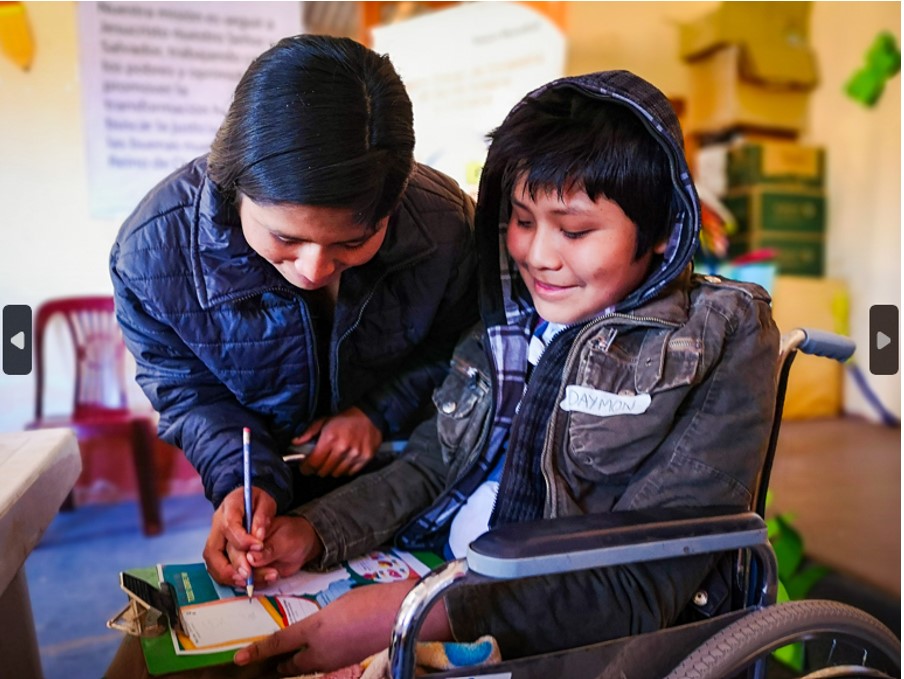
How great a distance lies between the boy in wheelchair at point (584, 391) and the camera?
2.70ft

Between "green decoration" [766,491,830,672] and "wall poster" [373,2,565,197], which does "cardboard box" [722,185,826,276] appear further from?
"wall poster" [373,2,565,197]

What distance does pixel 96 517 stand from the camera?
213 cm

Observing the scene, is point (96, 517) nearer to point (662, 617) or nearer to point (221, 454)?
point (221, 454)

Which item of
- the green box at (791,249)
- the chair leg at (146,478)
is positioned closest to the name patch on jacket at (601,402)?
the chair leg at (146,478)

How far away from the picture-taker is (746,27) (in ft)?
10.2

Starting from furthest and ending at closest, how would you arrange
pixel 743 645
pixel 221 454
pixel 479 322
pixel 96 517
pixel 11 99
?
pixel 96 517, pixel 11 99, pixel 479 322, pixel 221 454, pixel 743 645

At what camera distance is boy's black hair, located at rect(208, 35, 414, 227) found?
724mm

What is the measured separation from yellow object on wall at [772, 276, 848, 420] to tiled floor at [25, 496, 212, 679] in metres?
2.39

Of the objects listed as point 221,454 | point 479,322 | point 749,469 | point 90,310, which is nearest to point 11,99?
point 90,310

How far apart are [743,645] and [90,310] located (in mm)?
1805

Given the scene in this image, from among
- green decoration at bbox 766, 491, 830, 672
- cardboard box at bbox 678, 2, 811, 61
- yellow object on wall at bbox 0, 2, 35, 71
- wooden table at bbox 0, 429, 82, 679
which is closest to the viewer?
wooden table at bbox 0, 429, 82, 679

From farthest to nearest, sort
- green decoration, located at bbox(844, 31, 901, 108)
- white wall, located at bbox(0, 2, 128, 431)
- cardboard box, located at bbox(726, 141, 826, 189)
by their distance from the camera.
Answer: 1. cardboard box, located at bbox(726, 141, 826, 189)
2. green decoration, located at bbox(844, 31, 901, 108)
3. white wall, located at bbox(0, 2, 128, 431)

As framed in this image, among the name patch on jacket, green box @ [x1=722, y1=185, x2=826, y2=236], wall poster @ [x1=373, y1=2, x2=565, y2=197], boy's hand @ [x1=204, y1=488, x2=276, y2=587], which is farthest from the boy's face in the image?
green box @ [x1=722, y1=185, x2=826, y2=236]

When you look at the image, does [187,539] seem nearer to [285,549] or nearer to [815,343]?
[285,549]
